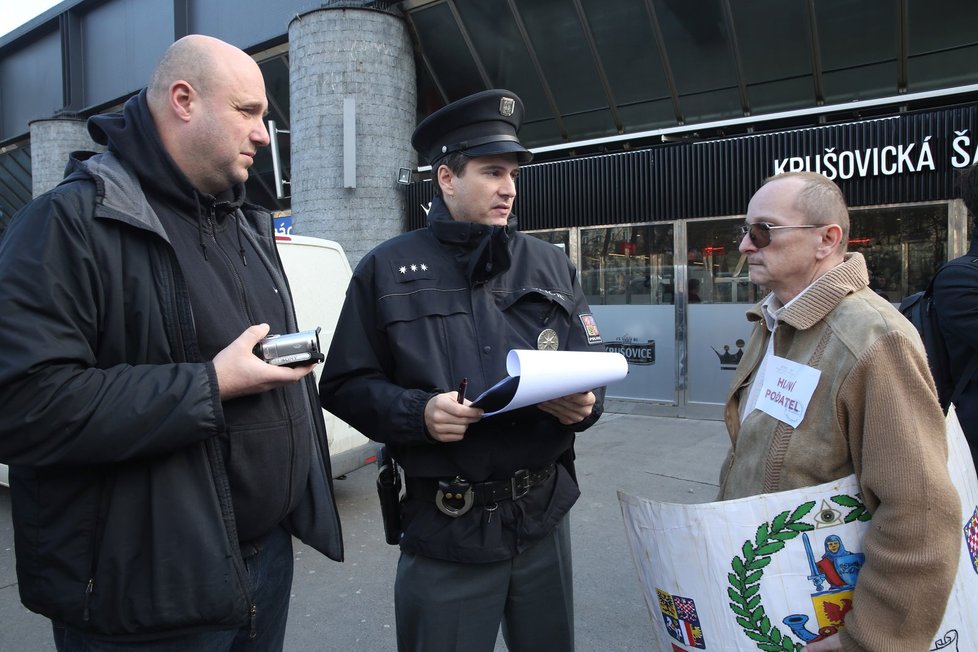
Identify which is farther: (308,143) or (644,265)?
(308,143)

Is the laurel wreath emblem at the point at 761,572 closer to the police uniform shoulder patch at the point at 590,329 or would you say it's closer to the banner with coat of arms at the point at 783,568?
the banner with coat of arms at the point at 783,568

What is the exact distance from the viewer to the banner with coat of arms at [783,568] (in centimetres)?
144

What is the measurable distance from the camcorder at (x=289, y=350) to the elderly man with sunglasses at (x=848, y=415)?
117 cm

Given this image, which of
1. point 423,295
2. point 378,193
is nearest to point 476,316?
point 423,295

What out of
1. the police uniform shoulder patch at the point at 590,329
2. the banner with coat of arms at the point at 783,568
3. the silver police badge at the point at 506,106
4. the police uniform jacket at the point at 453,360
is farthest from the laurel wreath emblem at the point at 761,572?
the silver police badge at the point at 506,106

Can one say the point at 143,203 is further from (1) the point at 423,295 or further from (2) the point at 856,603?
(2) the point at 856,603

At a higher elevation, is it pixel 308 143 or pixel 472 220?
pixel 308 143

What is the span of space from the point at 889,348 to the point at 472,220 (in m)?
1.21

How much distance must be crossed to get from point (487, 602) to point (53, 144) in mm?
19610

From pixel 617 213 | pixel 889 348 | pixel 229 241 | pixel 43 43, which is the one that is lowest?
pixel 889 348

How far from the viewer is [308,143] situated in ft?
33.7

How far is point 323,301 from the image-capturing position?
513cm

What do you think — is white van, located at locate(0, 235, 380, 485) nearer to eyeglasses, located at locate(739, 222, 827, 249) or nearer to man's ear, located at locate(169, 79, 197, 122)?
man's ear, located at locate(169, 79, 197, 122)

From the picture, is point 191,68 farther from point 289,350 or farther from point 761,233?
point 761,233
